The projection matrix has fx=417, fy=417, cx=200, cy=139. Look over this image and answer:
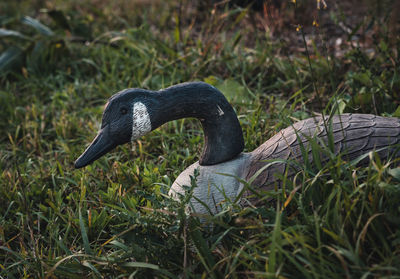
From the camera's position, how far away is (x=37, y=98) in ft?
12.1

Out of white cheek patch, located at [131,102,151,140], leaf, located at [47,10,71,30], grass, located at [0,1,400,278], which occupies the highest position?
leaf, located at [47,10,71,30]

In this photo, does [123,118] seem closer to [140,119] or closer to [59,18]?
[140,119]

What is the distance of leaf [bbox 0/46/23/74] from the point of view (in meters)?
3.88

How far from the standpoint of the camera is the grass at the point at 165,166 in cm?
159

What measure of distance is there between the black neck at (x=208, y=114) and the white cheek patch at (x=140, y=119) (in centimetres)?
3

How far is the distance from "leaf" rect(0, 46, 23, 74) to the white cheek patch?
253cm

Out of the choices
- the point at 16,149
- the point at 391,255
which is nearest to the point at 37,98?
the point at 16,149

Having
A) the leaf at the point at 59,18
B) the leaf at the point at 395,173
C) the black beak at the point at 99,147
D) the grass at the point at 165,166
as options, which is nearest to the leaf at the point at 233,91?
the grass at the point at 165,166

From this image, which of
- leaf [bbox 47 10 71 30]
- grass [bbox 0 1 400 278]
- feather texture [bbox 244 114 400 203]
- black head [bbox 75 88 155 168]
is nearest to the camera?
grass [bbox 0 1 400 278]

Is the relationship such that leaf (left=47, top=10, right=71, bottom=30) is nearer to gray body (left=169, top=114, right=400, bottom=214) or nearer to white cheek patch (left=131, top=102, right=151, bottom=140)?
white cheek patch (left=131, top=102, right=151, bottom=140)

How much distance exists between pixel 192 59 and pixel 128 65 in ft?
2.03

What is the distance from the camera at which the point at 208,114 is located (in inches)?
79.1

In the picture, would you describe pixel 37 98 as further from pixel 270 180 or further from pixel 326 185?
pixel 326 185

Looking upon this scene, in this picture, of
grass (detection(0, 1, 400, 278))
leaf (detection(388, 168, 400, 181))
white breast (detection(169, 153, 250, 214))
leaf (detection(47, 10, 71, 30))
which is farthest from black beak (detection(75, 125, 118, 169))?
leaf (detection(47, 10, 71, 30))
